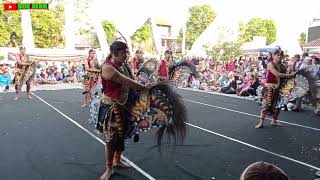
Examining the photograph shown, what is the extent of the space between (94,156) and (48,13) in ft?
110

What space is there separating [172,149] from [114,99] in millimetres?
1624

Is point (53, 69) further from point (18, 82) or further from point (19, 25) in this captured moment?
point (19, 25)

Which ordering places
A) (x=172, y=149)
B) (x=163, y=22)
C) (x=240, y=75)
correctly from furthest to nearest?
1. (x=163, y=22)
2. (x=240, y=75)
3. (x=172, y=149)

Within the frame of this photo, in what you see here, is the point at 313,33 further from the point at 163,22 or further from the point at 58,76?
the point at 163,22

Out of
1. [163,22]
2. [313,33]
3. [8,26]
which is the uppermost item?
[163,22]

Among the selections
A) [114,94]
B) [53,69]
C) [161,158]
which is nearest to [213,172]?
[161,158]

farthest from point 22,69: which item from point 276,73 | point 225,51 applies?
point 225,51

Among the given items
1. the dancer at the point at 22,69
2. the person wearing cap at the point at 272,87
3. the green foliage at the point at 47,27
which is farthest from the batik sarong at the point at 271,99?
the green foliage at the point at 47,27

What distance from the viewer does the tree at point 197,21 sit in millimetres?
56500

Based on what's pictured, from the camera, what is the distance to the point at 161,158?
513cm

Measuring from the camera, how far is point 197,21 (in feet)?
195

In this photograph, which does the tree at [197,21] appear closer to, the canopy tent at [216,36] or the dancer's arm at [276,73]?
the canopy tent at [216,36]

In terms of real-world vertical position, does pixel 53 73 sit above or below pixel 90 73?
below

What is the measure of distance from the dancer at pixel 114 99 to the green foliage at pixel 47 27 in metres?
33.4
